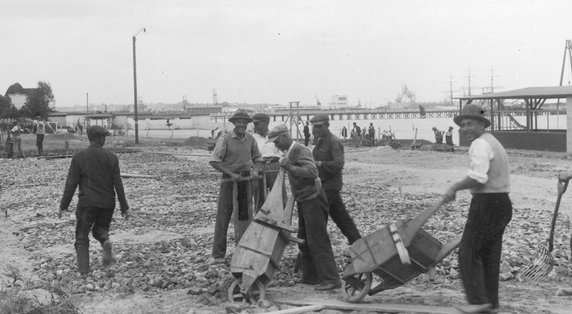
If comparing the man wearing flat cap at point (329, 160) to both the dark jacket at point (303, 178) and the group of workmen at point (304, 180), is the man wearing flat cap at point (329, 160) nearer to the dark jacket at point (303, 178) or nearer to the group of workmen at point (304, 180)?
the group of workmen at point (304, 180)

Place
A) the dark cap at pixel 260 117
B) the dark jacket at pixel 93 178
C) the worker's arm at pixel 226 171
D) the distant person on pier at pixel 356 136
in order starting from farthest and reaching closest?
the distant person on pier at pixel 356 136, the dark cap at pixel 260 117, the worker's arm at pixel 226 171, the dark jacket at pixel 93 178

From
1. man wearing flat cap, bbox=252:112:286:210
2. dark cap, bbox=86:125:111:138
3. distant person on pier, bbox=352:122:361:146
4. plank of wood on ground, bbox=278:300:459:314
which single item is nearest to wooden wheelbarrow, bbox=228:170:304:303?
plank of wood on ground, bbox=278:300:459:314

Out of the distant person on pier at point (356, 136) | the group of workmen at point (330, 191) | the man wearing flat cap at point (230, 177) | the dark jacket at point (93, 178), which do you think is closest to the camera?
the group of workmen at point (330, 191)

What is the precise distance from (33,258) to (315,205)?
14.8 feet

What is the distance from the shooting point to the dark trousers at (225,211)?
27.0 ft

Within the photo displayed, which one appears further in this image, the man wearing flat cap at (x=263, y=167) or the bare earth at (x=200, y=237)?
the man wearing flat cap at (x=263, y=167)

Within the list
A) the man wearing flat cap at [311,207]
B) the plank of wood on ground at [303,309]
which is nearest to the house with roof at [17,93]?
the man wearing flat cap at [311,207]

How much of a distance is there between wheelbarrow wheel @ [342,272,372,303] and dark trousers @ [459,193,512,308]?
0.84m

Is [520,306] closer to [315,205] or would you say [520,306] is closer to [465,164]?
[315,205]

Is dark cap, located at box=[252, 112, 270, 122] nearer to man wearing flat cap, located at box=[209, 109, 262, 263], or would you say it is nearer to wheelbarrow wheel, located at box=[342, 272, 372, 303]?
man wearing flat cap, located at box=[209, 109, 262, 263]

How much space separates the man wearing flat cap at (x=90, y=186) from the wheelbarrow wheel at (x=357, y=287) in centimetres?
303

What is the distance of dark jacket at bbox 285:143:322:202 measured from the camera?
679 centimetres

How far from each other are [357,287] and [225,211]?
2386 mm

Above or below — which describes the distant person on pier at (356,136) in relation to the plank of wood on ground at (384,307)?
above
